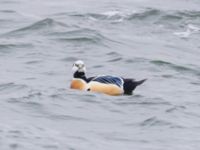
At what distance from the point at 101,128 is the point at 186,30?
40.3 feet

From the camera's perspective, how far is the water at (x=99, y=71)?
1602 centimetres

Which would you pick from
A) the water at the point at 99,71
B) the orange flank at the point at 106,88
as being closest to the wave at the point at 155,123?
the water at the point at 99,71

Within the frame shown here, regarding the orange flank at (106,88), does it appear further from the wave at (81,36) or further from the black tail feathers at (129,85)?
the wave at (81,36)

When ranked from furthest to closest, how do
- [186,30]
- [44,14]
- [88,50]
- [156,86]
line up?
[44,14]
[186,30]
[88,50]
[156,86]

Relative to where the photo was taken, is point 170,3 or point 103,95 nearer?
point 103,95

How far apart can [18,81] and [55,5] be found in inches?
467

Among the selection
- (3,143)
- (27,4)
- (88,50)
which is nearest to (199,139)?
(3,143)

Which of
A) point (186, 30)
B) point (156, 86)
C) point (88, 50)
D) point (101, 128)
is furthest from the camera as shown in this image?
point (186, 30)

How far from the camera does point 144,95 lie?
Answer: 20.1 m

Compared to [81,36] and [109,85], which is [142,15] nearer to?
[81,36]

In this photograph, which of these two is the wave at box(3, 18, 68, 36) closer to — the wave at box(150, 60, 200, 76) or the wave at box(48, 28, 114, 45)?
the wave at box(48, 28, 114, 45)

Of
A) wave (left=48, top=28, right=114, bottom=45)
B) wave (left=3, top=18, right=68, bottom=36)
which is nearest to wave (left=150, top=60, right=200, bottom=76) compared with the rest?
wave (left=48, top=28, right=114, bottom=45)

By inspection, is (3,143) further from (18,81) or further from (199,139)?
(18,81)

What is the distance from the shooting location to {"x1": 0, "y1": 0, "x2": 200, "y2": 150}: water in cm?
1602
